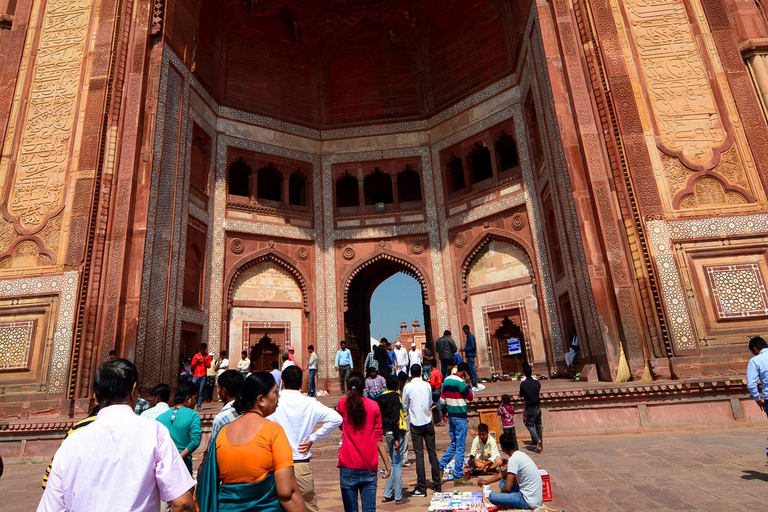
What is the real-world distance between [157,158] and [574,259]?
8917mm

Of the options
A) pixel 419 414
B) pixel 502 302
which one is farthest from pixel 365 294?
pixel 419 414

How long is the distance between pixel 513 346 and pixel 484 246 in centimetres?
294

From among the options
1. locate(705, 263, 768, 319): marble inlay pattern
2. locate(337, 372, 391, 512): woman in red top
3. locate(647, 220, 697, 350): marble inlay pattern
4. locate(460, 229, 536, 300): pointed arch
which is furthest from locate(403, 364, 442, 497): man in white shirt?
locate(460, 229, 536, 300): pointed arch

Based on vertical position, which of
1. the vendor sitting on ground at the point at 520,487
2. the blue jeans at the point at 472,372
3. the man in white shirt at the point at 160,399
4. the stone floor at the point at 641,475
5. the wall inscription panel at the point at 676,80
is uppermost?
the wall inscription panel at the point at 676,80

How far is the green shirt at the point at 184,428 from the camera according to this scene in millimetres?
3199

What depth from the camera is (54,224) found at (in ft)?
29.3

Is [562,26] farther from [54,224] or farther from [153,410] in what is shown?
[54,224]

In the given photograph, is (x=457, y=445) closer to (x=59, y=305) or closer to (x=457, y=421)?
(x=457, y=421)

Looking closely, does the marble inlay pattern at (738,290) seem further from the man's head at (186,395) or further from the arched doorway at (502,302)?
the man's head at (186,395)

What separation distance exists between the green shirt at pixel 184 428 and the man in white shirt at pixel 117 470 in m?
1.85

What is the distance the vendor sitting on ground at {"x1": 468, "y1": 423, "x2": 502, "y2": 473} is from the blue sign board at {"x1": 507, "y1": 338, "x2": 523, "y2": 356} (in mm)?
7713

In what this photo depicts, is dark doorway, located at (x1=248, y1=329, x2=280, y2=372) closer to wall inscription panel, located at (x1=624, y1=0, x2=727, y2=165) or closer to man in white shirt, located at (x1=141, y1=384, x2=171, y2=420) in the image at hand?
man in white shirt, located at (x1=141, y1=384, x2=171, y2=420)

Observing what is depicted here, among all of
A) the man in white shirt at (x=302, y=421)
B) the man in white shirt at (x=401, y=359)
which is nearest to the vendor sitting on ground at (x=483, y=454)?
the man in white shirt at (x=302, y=421)

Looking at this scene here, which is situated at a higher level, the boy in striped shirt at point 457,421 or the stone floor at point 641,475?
the boy in striped shirt at point 457,421
